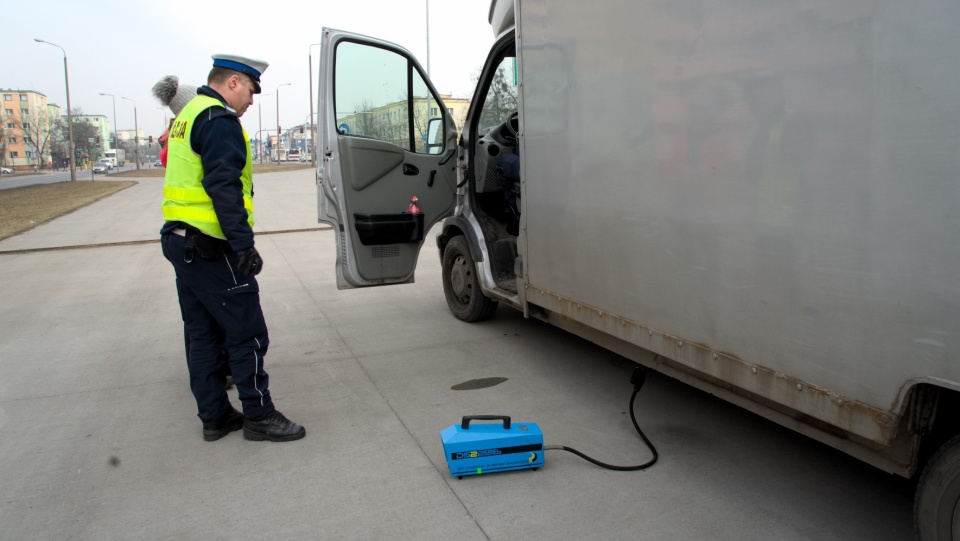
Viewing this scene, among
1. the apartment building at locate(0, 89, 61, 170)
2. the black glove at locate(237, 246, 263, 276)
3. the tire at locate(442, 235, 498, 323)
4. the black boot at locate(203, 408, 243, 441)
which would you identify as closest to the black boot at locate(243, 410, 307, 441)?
the black boot at locate(203, 408, 243, 441)

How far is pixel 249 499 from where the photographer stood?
9.36 feet

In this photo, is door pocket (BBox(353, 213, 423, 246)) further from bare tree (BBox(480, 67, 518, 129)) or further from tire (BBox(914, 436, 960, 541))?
tire (BBox(914, 436, 960, 541))

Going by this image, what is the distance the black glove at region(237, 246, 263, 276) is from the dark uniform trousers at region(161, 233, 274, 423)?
0.31 feet

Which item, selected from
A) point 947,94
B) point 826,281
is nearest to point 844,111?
point 947,94

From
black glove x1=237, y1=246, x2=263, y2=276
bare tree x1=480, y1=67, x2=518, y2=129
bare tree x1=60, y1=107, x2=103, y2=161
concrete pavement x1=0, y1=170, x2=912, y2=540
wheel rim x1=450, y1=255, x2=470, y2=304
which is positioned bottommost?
concrete pavement x1=0, y1=170, x2=912, y2=540

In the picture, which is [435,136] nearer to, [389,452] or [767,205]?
[389,452]

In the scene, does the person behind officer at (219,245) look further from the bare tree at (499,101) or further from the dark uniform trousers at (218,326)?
the bare tree at (499,101)

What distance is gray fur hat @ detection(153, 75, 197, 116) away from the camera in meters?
4.03

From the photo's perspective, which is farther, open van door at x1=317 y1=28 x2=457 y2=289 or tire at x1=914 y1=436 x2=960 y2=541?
open van door at x1=317 y1=28 x2=457 y2=289

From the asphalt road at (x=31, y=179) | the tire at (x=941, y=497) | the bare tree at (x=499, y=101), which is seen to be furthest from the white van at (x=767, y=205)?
the asphalt road at (x=31, y=179)

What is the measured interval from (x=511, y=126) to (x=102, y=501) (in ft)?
13.1

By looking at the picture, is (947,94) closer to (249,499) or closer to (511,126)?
(249,499)

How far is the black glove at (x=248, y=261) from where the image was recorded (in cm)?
317

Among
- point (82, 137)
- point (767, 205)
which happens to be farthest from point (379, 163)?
point (82, 137)
